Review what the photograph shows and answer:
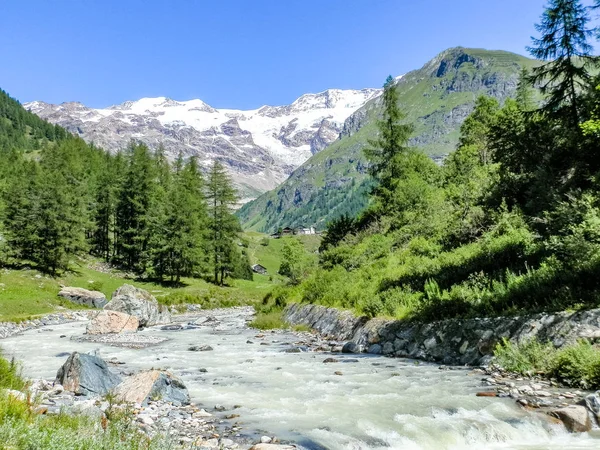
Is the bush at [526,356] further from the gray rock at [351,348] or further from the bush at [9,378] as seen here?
the bush at [9,378]

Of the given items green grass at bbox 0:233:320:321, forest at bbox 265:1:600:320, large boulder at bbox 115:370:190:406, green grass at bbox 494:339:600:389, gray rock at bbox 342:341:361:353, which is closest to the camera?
large boulder at bbox 115:370:190:406

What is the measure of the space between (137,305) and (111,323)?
6588 mm

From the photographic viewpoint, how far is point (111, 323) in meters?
29.1

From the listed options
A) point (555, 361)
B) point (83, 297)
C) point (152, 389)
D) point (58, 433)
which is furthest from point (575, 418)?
point (83, 297)

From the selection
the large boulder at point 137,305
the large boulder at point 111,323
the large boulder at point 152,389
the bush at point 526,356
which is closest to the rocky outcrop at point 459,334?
the bush at point 526,356

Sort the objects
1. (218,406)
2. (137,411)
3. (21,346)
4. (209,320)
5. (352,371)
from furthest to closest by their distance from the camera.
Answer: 1. (209,320)
2. (21,346)
3. (352,371)
4. (218,406)
5. (137,411)

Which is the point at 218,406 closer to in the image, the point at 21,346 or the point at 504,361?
the point at 504,361

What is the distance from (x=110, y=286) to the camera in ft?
187

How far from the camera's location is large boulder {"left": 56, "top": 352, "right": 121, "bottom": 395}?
434 inches

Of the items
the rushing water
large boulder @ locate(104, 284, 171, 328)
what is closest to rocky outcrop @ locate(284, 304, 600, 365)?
the rushing water

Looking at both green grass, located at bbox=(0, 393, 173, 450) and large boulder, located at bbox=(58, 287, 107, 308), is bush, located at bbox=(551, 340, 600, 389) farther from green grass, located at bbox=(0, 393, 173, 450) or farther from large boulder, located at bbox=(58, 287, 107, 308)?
large boulder, located at bbox=(58, 287, 107, 308)

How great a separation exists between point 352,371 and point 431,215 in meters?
20.2

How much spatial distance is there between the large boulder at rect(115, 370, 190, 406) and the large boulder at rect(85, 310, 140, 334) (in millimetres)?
19302

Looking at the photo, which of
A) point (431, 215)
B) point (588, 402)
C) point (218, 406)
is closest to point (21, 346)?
point (218, 406)
